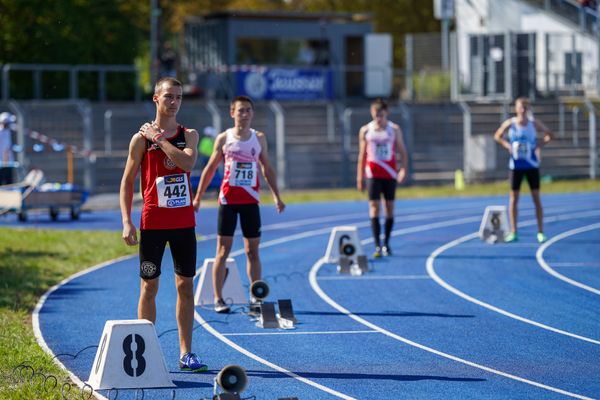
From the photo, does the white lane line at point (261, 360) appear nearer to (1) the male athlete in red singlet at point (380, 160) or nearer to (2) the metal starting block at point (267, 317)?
(2) the metal starting block at point (267, 317)

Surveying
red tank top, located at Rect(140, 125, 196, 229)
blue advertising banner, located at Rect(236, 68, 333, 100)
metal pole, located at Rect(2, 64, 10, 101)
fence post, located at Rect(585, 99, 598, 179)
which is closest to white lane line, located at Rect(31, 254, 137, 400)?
red tank top, located at Rect(140, 125, 196, 229)

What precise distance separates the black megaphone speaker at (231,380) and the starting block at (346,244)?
7733 millimetres

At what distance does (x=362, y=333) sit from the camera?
10.9 m

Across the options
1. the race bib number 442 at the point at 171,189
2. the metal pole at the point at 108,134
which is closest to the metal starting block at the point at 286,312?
the race bib number 442 at the point at 171,189

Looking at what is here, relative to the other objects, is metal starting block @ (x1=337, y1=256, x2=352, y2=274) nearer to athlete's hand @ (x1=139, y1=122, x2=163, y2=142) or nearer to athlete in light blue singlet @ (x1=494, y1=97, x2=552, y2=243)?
athlete in light blue singlet @ (x1=494, y1=97, x2=552, y2=243)

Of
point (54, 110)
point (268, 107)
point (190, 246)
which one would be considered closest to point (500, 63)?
point (268, 107)

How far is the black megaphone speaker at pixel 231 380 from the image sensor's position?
7535 mm

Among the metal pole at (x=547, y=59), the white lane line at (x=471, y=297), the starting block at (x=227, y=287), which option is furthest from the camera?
the metal pole at (x=547, y=59)

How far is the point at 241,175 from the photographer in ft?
38.8

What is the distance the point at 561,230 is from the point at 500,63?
17652 mm

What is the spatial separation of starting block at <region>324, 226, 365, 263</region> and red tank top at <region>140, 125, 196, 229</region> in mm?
6570

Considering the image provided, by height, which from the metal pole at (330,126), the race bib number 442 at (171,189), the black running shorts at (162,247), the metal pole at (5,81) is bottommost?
the black running shorts at (162,247)

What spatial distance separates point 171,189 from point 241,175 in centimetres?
304

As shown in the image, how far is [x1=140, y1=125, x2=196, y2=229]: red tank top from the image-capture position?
8758mm
